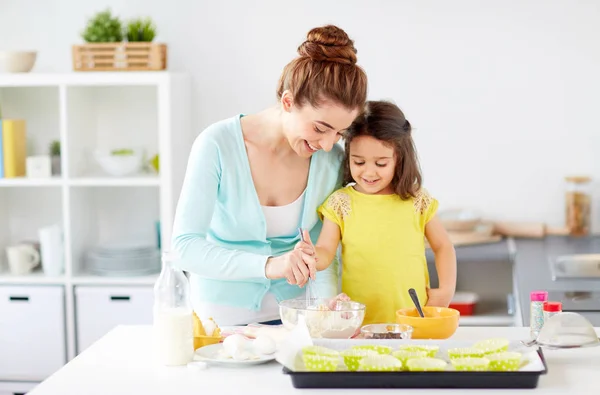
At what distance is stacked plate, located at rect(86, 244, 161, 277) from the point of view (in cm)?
390

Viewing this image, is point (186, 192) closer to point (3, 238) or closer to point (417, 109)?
point (417, 109)

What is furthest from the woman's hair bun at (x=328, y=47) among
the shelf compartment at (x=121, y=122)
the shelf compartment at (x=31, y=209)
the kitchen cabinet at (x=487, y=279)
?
the shelf compartment at (x=31, y=209)

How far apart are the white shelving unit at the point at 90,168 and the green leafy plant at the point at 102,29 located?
0.55ft

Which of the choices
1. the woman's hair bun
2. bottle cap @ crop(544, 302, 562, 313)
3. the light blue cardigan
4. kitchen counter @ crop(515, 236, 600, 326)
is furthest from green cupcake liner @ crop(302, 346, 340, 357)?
kitchen counter @ crop(515, 236, 600, 326)

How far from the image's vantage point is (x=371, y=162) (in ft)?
7.94

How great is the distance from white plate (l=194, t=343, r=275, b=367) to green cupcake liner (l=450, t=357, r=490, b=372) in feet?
1.31

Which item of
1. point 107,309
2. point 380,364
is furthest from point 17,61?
point 380,364

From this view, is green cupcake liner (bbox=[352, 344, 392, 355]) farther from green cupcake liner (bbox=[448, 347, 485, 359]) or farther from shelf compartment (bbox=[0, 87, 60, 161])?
shelf compartment (bbox=[0, 87, 60, 161])

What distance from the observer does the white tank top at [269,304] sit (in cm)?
245

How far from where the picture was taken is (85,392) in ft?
5.78

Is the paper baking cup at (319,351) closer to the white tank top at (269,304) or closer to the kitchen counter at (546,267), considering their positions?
the white tank top at (269,304)

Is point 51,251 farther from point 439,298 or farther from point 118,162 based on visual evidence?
point 439,298

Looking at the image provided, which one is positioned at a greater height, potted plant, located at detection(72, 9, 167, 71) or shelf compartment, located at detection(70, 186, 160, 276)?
potted plant, located at detection(72, 9, 167, 71)

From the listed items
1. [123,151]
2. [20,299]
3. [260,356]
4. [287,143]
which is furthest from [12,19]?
[260,356]
